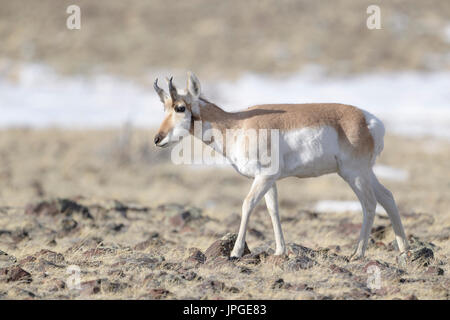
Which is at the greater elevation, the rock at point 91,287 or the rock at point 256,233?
the rock at point 91,287

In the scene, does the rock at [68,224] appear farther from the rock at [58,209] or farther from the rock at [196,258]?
the rock at [196,258]

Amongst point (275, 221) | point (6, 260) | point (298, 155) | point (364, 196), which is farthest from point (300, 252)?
point (6, 260)

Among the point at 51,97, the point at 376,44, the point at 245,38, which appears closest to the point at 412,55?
the point at 376,44

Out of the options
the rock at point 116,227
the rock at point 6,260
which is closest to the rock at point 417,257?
the rock at point 6,260

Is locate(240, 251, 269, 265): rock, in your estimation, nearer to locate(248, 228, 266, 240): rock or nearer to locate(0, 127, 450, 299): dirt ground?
locate(0, 127, 450, 299): dirt ground

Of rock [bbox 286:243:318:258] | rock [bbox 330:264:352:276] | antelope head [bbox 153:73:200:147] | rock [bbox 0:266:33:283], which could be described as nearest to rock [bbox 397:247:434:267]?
rock [bbox 330:264:352:276]

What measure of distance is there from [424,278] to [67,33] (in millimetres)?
65187

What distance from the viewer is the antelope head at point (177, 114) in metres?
9.80

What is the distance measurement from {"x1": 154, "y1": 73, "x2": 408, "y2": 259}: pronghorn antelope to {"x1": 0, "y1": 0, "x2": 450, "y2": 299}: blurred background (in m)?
1.33

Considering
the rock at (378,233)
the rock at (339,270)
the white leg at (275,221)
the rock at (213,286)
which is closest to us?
the rock at (213,286)

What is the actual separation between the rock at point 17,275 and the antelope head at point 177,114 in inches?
97.3

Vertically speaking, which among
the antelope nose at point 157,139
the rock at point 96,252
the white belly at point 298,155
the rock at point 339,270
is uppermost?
the antelope nose at point 157,139

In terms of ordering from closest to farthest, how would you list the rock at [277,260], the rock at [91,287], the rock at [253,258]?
the rock at [91,287] < the rock at [277,260] < the rock at [253,258]

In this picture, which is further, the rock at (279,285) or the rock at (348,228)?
the rock at (348,228)
